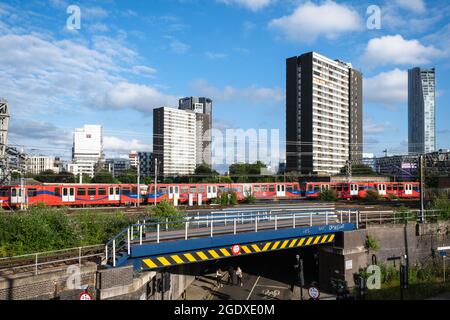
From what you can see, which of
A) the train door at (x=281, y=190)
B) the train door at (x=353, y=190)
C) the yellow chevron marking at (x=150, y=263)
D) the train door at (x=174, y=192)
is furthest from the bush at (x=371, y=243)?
the train door at (x=353, y=190)

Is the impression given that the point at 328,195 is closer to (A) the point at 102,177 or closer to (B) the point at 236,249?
(B) the point at 236,249

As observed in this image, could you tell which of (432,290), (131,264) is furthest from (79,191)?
(432,290)

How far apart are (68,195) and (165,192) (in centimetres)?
1029

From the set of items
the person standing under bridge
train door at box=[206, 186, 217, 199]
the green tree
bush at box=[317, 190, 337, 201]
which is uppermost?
the green tree

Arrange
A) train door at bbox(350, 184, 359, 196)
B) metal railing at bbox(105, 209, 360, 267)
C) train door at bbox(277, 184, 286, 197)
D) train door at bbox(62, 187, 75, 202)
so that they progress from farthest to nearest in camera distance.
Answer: train door at bbox(350, 184, 359, 196) < train door at bbox(277, 184, 286, 197) < train door at bbox(62, 187, 75, 202) < metal railing at bbox(105, 209, 360, 267)

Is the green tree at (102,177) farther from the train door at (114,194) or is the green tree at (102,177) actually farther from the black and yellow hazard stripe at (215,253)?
the black and yellow hazard stripe at (215,253)

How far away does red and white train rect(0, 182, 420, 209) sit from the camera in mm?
34844

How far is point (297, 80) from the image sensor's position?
12525 centimetres

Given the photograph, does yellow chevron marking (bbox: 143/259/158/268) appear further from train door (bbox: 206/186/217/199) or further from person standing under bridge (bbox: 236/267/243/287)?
train door (bbox: 206/186/217/199)

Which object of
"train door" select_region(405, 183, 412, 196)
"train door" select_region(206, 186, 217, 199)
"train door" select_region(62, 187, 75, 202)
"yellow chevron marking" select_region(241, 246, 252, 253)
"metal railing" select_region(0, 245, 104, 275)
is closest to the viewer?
"metal railing" select_region(0, 245, 104, 275)

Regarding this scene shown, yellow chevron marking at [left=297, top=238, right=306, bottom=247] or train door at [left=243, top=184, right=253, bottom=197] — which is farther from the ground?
train door at [left=243, top=184, right=253, bottom=197]

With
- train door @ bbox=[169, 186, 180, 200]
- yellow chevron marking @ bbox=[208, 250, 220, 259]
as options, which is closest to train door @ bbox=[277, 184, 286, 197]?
train door @ bbox=[169, 186, 180, 200]

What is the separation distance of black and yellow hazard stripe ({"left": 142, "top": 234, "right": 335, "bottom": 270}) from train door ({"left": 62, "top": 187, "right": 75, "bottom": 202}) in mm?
27537

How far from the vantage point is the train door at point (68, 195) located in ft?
118
